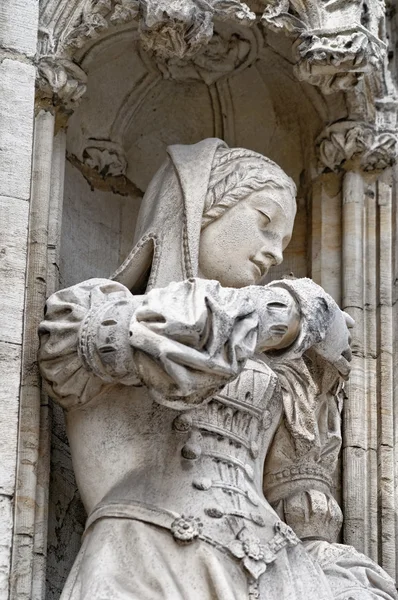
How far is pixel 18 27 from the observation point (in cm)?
781

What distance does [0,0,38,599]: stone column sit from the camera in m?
7.19

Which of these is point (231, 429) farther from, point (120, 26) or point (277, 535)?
point (120, 26)

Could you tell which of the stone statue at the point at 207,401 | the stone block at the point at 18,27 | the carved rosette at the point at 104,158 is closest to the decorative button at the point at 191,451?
the stone statue at the point at 207,401

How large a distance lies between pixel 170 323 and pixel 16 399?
2.24 ft

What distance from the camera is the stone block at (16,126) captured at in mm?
7586

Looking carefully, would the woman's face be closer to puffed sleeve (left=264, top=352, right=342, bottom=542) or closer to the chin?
the chin

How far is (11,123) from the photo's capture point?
7676mm

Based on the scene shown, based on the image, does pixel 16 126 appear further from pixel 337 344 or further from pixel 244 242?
pixel 337 344

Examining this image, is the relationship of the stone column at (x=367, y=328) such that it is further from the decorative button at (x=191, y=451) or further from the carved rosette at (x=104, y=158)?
the decorative button at (x=191, y=451)

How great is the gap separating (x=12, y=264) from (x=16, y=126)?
537 millimetres

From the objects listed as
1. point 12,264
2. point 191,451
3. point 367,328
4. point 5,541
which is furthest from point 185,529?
point 367,328

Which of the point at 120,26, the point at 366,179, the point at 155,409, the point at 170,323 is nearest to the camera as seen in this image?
the point at 170,323

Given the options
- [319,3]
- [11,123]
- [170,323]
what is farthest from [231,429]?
[319,3]

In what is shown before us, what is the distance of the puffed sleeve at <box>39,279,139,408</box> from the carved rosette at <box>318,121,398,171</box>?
1.62m
